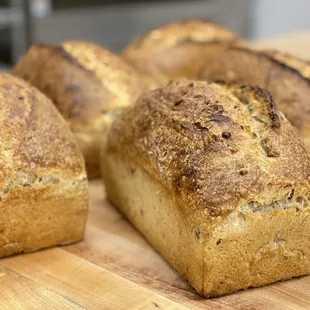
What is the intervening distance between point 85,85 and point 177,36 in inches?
31.2

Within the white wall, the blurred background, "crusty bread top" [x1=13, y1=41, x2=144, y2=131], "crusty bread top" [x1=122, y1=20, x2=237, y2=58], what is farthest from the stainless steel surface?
"crusty bread top" [x1=13, y1=41, x2=144, y2=131]

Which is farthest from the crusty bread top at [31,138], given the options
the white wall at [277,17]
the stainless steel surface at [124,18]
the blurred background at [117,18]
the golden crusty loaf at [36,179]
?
the white wall at [277,17]

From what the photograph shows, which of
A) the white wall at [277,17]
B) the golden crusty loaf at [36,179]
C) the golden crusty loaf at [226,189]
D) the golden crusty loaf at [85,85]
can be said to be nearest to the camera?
the golden crusty loaf at [226,189]

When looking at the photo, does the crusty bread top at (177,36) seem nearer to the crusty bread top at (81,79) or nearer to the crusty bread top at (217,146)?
the crusty bread top at (81,79)

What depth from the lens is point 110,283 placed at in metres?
1.56

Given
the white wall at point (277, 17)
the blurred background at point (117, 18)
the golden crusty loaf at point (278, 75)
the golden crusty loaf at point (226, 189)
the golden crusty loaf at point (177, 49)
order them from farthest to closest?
1. the white wall at point (277, 17)
2. the blurred background at point (117, 18)
3. the golden crusty loaf at point (177, 49)
4. the golden crusty loaf at point (278, 75)
5. the golden crusty loaf at point (226, 189)

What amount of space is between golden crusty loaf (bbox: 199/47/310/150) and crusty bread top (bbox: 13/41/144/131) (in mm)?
367

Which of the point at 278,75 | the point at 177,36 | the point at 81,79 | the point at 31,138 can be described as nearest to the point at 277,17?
the point at 177,36

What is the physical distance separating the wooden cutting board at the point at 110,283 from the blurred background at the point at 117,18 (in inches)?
115

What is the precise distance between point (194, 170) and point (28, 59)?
1.19 m

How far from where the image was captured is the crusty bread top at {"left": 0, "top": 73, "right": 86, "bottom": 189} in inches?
64.6

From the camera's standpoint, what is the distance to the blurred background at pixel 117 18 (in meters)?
4.44

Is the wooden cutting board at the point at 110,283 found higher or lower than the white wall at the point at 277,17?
lower

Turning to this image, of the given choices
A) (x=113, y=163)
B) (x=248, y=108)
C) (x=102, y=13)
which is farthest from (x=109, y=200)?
(x=102, y=13)
